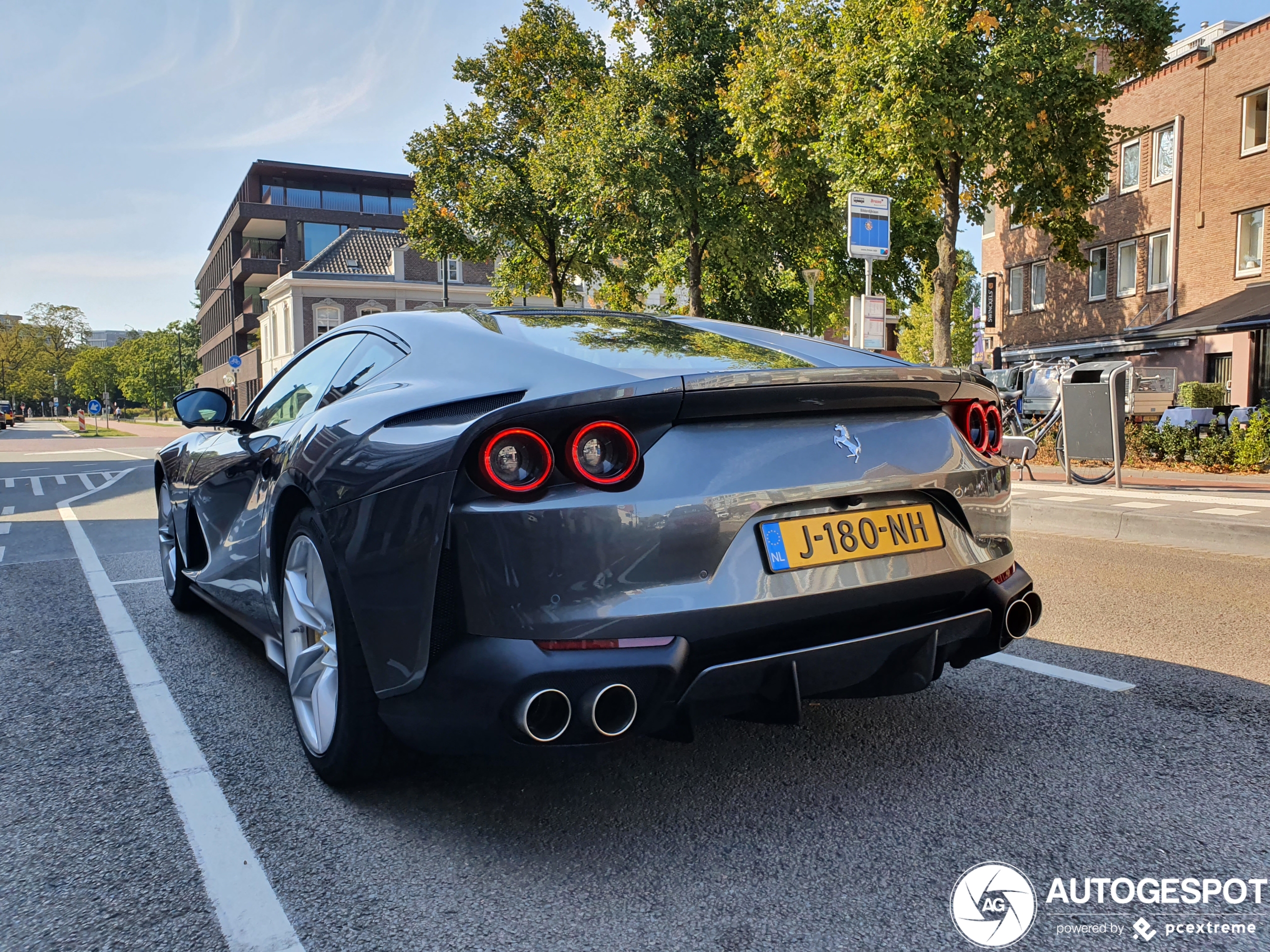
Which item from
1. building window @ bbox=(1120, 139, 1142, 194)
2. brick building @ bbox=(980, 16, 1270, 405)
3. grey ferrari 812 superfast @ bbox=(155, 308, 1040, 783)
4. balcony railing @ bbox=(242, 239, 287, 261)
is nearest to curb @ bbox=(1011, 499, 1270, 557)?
grey ferrari 812 superfast @ bbox=(155, 308, 1040, 783)

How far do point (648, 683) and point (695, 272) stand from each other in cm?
2149

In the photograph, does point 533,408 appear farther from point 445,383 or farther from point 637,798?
point 637,798

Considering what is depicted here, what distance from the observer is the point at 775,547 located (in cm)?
232

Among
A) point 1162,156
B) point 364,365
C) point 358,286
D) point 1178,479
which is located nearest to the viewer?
point 364,365

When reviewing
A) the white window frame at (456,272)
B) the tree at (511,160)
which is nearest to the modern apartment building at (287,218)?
the white window frame at (456,272)

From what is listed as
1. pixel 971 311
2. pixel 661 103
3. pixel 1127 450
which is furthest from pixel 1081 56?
pixel 971 311

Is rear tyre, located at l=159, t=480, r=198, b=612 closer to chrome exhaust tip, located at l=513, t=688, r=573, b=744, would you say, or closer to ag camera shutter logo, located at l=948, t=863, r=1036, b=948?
chrome exhaust tip, located at l=513, t=688, r=573, b=744

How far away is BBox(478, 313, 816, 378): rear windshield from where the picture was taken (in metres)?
2.48

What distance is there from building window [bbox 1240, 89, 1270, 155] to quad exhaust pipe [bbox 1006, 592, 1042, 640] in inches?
1113

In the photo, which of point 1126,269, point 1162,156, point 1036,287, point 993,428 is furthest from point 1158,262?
point 993,428

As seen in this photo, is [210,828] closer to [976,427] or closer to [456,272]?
[976,427]

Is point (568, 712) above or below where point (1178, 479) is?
above

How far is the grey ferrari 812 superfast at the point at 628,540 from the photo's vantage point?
85.6 inches

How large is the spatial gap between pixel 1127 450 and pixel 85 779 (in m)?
15.4
